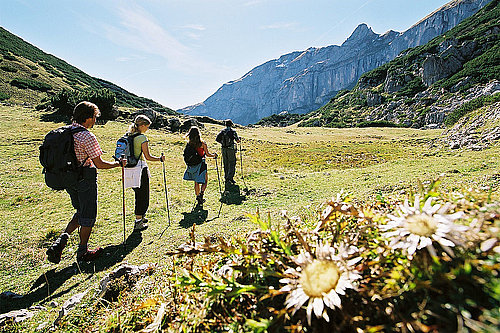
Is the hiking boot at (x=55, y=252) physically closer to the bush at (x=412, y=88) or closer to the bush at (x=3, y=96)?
the bush at (x=3, y=96)

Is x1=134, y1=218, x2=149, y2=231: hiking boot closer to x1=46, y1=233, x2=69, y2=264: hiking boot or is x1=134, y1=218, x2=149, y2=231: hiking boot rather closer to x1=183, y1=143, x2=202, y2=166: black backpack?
x1=46, y1=233, x2=69, y2=264: hiking boot

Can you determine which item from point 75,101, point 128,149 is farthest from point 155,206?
point 75,101

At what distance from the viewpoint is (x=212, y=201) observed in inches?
395

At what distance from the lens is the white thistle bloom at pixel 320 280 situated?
88 cm

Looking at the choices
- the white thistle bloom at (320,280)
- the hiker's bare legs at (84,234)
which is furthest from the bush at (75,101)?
the white thistle bloom at (320,280)

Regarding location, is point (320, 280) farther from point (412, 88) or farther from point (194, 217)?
point (412, 88)

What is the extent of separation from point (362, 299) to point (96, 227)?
A: 26.9ft

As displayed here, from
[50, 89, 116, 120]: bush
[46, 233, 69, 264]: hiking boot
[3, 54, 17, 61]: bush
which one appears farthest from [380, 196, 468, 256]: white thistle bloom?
[3, 54, 17, 61]: bush

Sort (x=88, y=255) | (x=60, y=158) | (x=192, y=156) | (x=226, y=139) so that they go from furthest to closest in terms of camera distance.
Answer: (x=226, y=139) → (x=192, y=156) → (x=88, y=255) → (x=60, y=158)

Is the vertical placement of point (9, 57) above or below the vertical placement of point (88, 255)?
above

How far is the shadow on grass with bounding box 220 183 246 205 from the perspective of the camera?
993cm

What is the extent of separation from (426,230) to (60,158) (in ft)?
18.1

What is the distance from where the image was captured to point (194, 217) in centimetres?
820

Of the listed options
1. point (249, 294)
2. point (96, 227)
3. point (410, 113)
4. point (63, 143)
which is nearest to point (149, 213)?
point (96, 227)
